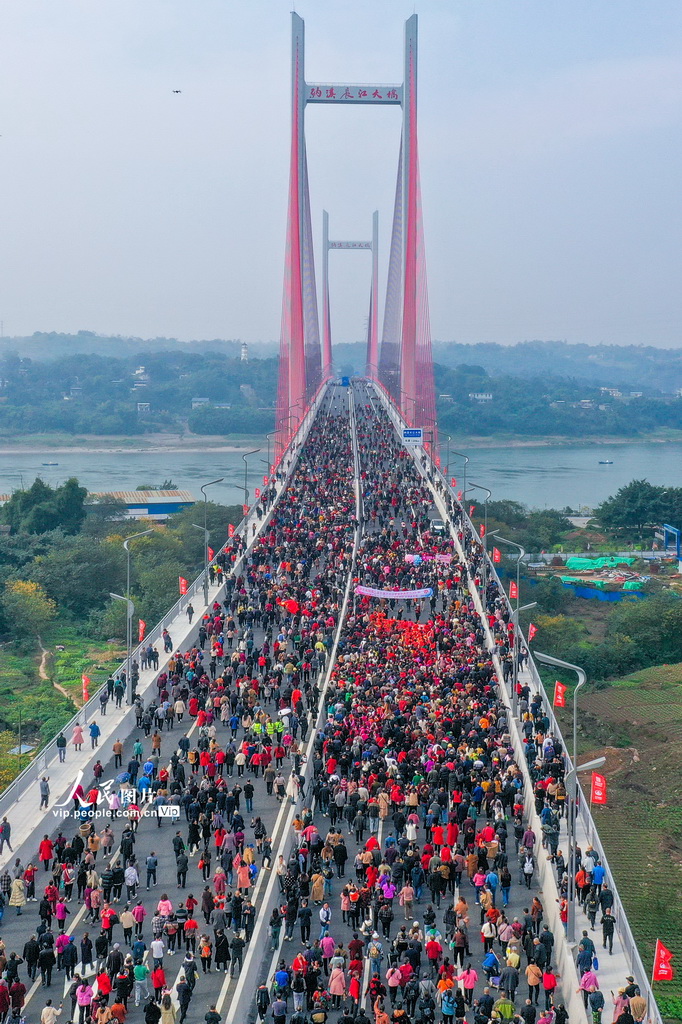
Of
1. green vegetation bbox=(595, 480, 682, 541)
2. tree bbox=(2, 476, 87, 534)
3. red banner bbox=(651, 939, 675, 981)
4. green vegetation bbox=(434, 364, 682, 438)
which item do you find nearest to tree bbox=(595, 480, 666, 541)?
green vegetation bbox=(595, 480, 682, 541)

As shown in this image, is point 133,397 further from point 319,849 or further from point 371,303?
point 319,849

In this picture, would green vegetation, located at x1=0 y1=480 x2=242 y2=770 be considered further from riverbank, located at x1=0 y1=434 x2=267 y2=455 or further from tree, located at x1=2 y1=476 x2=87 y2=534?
riverbank, located at x1=0 y1=434 x2=267 y2=455

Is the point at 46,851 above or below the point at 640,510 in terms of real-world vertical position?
above

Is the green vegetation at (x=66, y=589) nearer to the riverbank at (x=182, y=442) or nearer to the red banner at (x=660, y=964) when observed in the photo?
the red banner at (x=660, y=964)

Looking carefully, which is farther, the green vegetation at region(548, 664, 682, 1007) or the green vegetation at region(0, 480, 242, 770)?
the green vegetation at region(0, 480, 242, 770)

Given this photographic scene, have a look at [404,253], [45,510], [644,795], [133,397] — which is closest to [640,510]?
[404,253]

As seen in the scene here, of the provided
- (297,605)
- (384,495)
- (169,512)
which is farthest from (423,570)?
(169,512)
